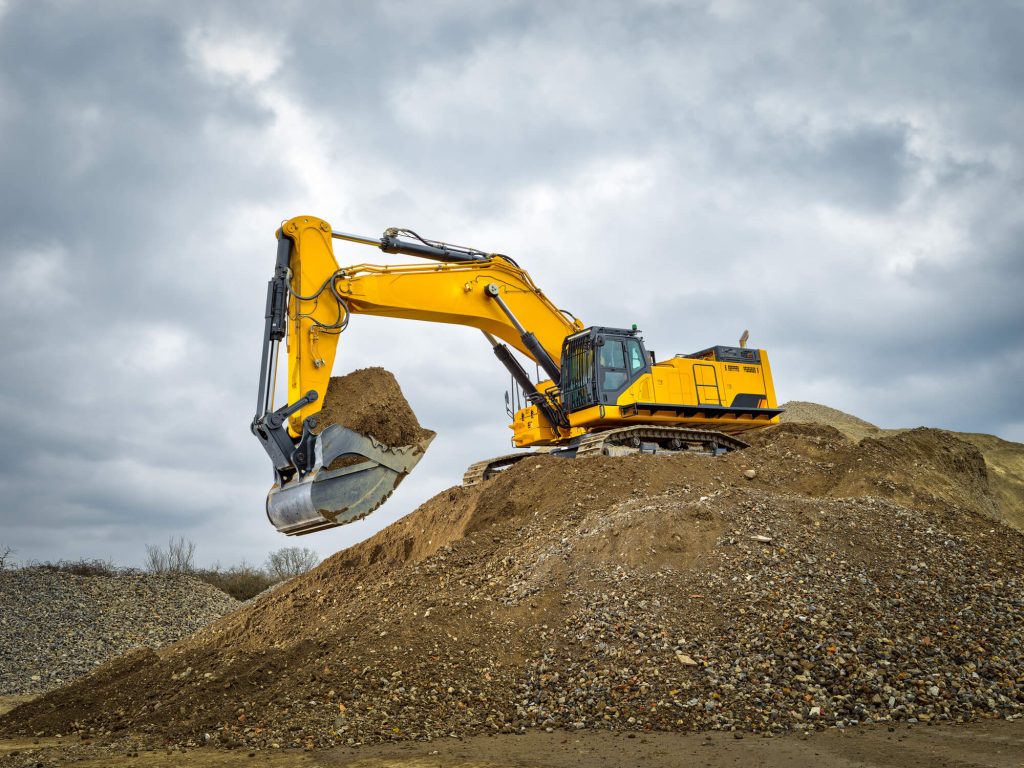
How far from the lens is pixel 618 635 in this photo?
864cm

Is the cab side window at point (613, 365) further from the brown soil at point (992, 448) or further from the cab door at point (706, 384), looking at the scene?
the brown soil at point (992, 448)

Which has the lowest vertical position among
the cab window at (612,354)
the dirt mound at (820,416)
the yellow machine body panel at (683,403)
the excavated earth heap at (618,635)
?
the excavated earth heap at (618,635)

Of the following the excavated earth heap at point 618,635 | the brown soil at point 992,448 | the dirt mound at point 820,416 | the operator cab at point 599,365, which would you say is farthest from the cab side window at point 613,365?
the dirt mound at point 820,416

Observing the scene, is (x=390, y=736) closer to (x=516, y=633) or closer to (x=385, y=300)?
(x=516, y=633)

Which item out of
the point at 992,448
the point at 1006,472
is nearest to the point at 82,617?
the point at 1006,472

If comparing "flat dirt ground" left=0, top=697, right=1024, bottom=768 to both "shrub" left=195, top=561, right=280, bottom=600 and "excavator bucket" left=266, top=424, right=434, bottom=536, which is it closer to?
"excavator bucket" left=266, top=424, right=434, bottom=536

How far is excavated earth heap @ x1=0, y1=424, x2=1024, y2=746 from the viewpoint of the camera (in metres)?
7.61

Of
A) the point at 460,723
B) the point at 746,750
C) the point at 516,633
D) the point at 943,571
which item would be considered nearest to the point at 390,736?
the point at 460,723

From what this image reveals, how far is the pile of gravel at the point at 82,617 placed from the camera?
14.9 m

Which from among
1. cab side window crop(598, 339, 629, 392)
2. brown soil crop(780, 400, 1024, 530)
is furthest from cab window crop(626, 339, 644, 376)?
brown soil crop(780, 400, 1024, 530)

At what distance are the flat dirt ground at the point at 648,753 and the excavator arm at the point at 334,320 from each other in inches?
154

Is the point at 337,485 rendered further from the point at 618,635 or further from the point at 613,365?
the point at 613,365

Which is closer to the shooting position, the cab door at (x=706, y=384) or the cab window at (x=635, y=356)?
the cab window at (x=635, y=356)

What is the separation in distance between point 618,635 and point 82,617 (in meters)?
12.7
